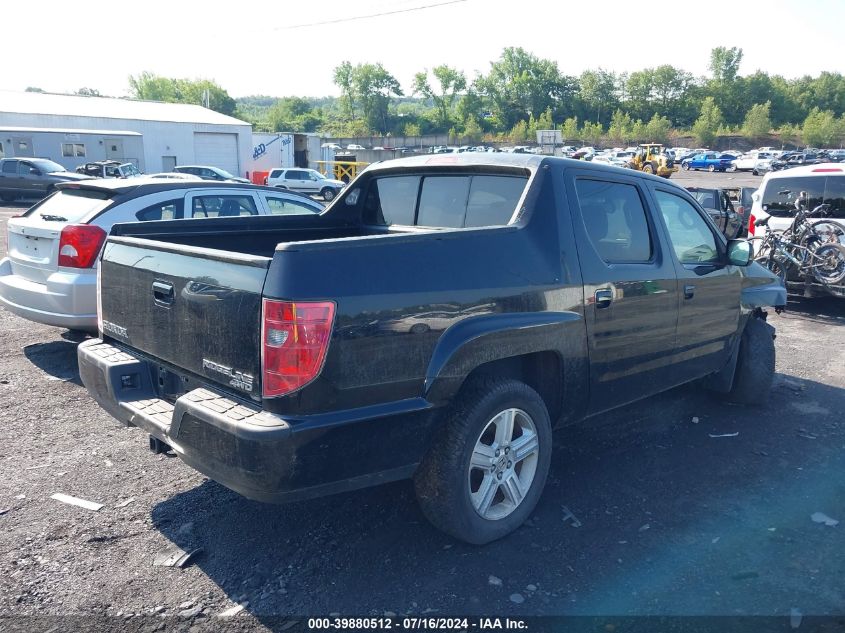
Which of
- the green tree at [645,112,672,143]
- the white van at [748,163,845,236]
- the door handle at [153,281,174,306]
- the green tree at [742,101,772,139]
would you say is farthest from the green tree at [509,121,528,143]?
the door handle at [153,281,174,306]

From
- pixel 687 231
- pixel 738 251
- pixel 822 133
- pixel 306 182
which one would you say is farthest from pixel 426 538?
pixel 822 133

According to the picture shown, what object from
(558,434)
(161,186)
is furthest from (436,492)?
(161,186)

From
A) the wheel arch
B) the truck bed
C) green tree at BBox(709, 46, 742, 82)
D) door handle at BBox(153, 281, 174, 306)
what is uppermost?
green tree at BBox(709, 46, 742, 82)

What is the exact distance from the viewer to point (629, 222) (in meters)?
4.55

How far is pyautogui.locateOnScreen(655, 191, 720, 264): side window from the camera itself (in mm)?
4887

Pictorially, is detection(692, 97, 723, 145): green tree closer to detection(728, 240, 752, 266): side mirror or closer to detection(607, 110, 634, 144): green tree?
detection(607, 110, 634, 144): green tree

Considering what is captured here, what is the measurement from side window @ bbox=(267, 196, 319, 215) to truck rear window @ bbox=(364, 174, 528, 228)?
8.46 ft

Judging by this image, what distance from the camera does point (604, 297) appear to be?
409 centimetres

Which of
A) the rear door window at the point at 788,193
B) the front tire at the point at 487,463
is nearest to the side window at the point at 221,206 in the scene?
the front tire at the point at 487,463

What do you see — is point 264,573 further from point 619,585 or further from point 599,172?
point 599,172

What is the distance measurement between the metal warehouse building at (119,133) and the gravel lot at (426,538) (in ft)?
108

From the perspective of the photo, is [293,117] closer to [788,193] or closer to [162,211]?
[788,193]

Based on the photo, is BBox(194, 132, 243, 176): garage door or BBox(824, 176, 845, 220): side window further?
BBox(194, 132, 243, 176): garage door

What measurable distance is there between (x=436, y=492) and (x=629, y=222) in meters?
2.26
